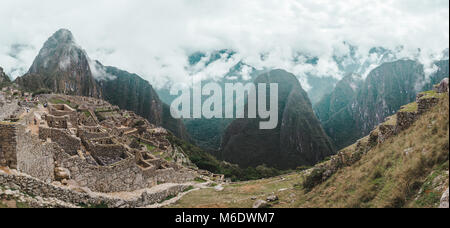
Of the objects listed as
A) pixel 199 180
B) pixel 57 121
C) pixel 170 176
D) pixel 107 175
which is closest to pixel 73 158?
pixel 107 175

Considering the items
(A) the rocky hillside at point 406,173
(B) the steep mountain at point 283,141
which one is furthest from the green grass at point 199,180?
(B) the steep mountain at point 283,141

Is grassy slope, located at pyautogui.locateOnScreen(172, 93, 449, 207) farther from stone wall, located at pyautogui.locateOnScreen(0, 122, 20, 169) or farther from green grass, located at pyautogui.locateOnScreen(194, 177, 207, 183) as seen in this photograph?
green grass, located at pyautogui.locateOnScreen(194, 177, 207, 183)

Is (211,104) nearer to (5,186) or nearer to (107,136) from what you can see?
(107,136)

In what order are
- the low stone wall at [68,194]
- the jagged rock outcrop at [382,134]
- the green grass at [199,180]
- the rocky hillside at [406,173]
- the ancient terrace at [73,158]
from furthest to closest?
the green grass at [199,180] → the ancient terrace at [73,158] → the jagged rock outcrop at [382,134] → the low stone wall at [68,194] → the rocky hillside at [406,173]

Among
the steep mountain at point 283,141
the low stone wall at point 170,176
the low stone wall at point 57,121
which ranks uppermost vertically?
the low stone wall at point 57,121

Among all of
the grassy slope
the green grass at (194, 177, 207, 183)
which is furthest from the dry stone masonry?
the grassy slope

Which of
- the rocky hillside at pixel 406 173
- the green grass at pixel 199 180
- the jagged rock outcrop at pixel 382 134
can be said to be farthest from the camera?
the green grass at pixel 199 180

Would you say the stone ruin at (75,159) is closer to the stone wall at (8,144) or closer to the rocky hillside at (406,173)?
the stone wall at (8,144)
